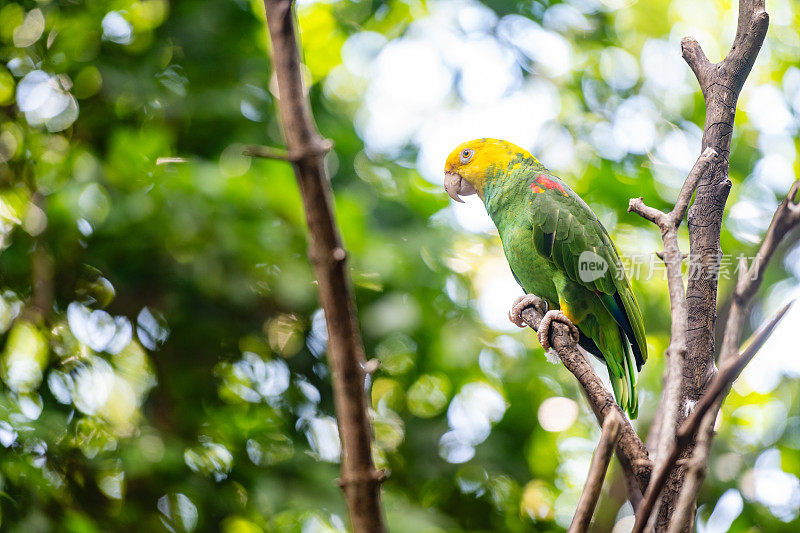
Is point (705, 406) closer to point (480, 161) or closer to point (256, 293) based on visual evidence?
point (480, 161)

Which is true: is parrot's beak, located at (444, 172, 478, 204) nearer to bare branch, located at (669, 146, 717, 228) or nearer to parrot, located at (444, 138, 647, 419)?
parrot, located at (444, 138, 647, 419)

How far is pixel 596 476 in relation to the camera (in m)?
0.52

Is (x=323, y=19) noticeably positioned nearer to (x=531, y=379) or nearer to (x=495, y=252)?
(x=495, y=252)

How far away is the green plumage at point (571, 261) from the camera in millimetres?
802

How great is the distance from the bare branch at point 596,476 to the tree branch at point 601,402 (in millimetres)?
73

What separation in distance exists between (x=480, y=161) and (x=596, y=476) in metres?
0.47

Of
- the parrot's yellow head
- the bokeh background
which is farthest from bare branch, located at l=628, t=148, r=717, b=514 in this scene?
the bokeh background

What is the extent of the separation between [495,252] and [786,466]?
52.4 inches

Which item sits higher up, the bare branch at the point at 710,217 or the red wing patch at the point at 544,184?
the bare branch at the point at 710,217

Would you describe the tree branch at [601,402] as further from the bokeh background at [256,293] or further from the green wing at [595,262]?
the bokeh background at [256,293]

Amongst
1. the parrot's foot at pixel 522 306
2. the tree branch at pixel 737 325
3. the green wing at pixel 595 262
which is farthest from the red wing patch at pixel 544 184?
the tree branch at pixel 737 325

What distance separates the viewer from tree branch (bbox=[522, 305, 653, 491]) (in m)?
0.64

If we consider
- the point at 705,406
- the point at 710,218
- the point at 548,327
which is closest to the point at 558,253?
the point at 548,327

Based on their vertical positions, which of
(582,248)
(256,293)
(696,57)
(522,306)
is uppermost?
(696,57)
